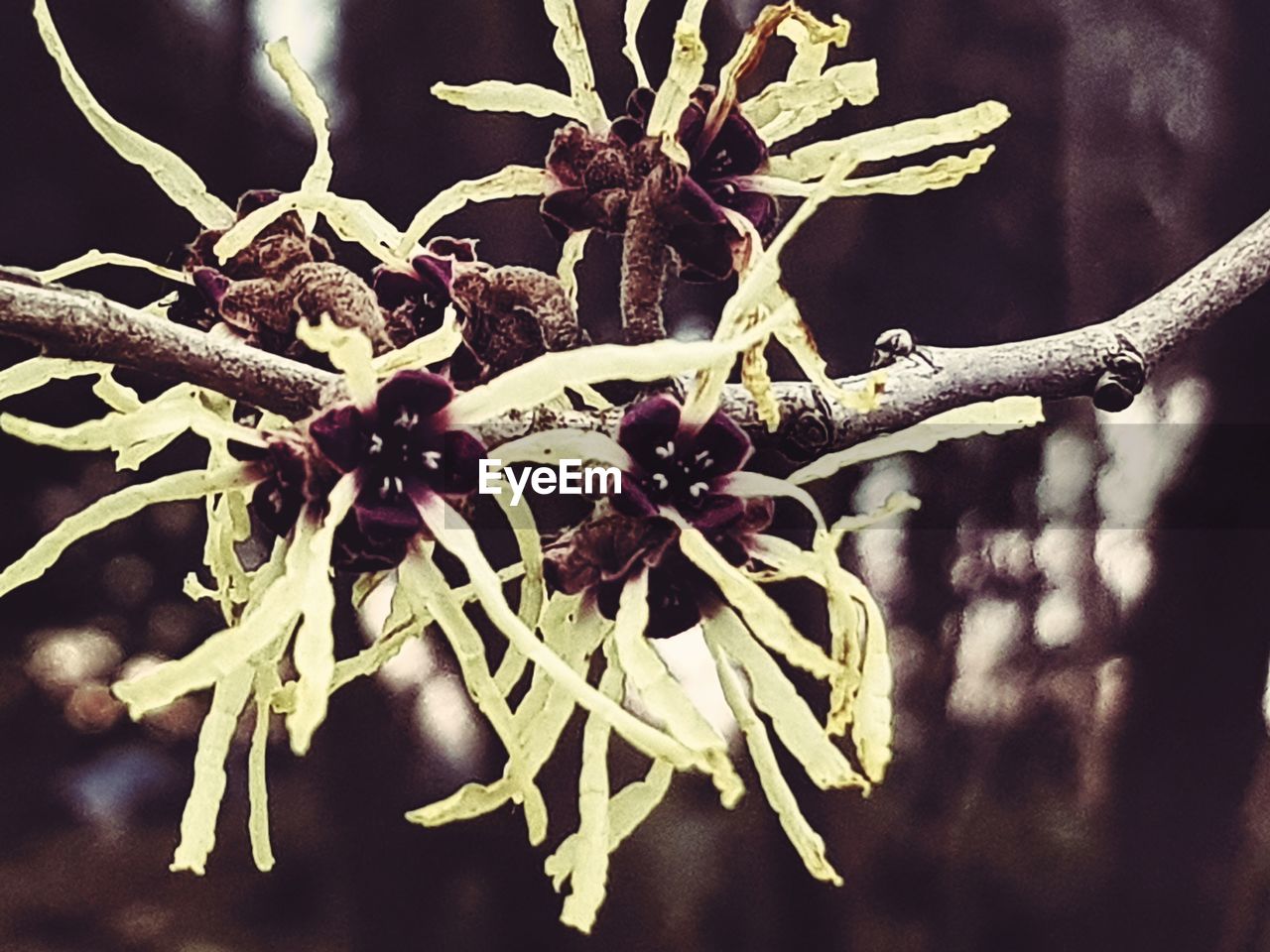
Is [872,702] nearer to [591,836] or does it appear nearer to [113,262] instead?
[591,836]

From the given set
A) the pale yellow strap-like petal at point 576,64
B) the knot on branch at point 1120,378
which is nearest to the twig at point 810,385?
the knot on branch at point 1120,378

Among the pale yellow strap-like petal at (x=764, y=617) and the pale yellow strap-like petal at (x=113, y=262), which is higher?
the pale yellow strap-like petal at (x=113, y=262)

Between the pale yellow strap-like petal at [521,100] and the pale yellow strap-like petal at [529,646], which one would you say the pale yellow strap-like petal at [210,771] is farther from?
the pale yellow strap-like petal at [521,100]

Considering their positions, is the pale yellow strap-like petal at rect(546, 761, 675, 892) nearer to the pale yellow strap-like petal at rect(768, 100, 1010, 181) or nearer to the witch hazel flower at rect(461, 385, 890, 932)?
the witch hazel flower at rect(461, 385, 890, 932)

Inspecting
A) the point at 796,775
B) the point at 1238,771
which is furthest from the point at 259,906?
the point at 1238,771

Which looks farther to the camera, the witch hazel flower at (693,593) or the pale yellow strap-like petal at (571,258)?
the pale yellow strap-like petal at (571,258)

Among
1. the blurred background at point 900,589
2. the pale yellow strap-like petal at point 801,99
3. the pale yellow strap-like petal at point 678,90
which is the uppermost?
the pale yellow strap-like petal at point 678,90
